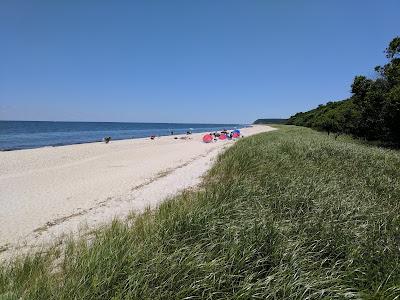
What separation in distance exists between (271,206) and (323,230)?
123cm

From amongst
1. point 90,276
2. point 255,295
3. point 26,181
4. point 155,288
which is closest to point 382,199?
point 255,295

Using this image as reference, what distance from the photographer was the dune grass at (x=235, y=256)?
2932mm

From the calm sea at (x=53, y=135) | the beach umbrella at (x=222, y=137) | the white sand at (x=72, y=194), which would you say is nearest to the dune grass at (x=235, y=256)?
the white sand at (x=72, y=194)

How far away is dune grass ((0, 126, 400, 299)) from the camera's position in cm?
293

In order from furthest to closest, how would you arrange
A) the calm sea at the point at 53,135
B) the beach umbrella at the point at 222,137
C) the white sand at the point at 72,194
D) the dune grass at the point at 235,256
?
the beach umbrella at the point at 222,137 → the calm sea at the point at 53,135 → the white sand at the point at 72,194 → the dune grass at the point at 235,256

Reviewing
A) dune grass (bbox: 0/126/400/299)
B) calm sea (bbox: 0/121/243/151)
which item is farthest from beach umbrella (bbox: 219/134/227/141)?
dune grass (bbox: 0/126/400/299)

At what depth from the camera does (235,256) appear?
3439 millimetres

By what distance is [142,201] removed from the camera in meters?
8.44

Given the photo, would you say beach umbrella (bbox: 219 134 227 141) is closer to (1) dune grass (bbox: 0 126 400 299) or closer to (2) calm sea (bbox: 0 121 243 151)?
(2) calm sea (bbox: 0 121 243 151)

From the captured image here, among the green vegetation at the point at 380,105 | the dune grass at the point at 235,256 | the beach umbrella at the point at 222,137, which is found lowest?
the beach umbrella at the point at 222,137

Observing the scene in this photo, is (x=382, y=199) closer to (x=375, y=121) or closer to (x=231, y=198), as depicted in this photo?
(x=231, y=198)

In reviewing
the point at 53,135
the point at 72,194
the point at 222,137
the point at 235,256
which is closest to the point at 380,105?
the point at 222,137

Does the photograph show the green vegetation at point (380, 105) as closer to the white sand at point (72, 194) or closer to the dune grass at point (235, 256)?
the white sand at point (72, 194)

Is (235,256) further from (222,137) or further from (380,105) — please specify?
(222,137)
